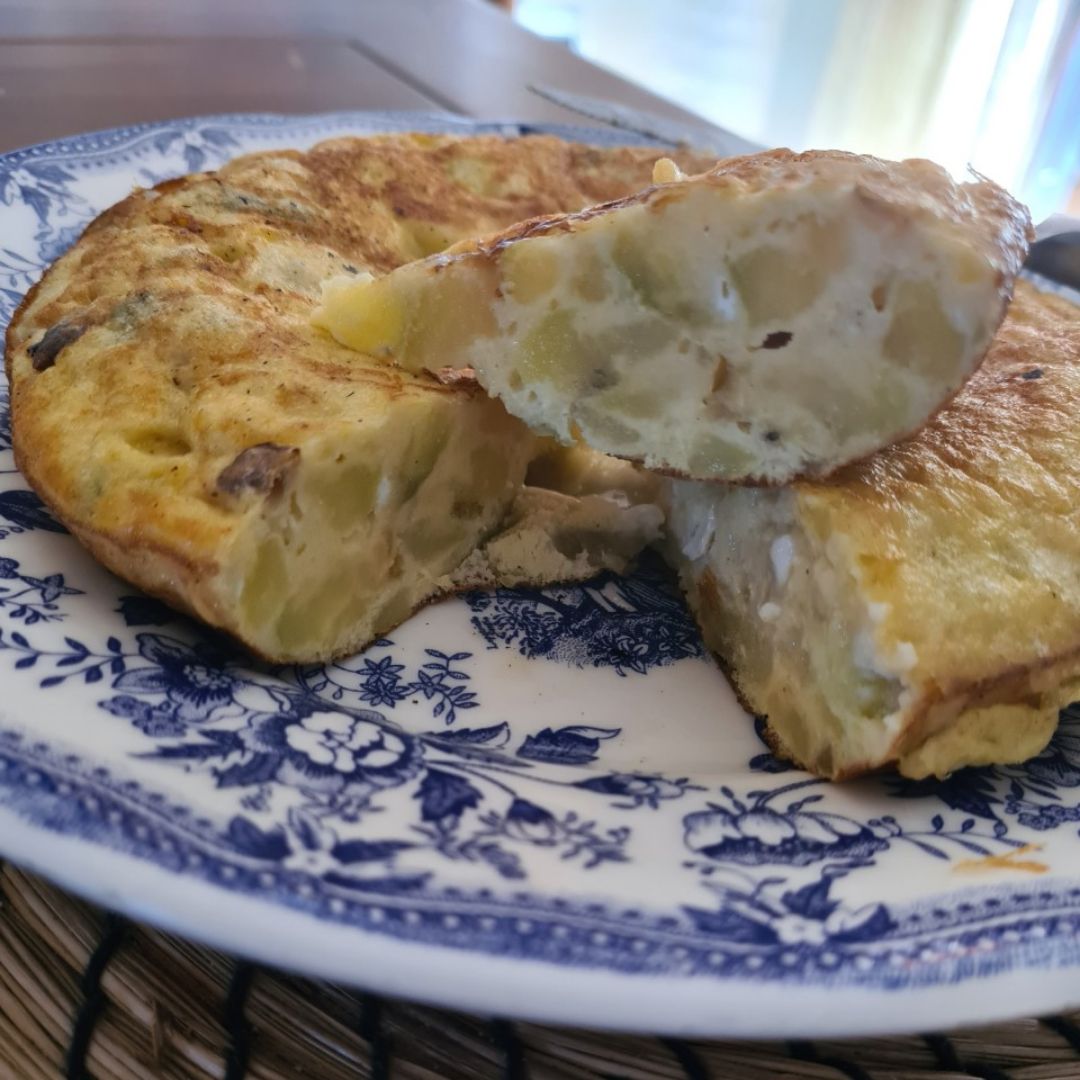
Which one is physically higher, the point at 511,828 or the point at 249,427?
the point at 249,427

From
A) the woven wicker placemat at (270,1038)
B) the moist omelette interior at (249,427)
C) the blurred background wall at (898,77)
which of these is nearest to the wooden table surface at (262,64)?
the moist omelette interior at (249,427)

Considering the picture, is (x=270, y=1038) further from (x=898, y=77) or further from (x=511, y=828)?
(x=898, y=77)

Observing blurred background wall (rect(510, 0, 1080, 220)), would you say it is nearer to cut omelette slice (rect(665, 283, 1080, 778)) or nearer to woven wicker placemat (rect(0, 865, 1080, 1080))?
cut omelette slice (rect(665, 283, 1080, 778))

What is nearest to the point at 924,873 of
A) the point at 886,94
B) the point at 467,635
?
the point at 467,635

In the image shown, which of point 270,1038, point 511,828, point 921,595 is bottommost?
point 270,1038

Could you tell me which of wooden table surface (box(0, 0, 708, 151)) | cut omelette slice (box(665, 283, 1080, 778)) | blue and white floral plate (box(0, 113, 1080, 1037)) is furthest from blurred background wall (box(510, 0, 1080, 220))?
blue and white floral plate (box(0, 113, 1080, 1037))

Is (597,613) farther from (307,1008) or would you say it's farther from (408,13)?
(408,13)

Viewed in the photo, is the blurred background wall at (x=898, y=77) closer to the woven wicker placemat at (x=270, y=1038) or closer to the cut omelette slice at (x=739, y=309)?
the cut omelette slice at (x=739, y=309)

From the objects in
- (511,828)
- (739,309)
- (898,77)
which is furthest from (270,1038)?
(898,77)
